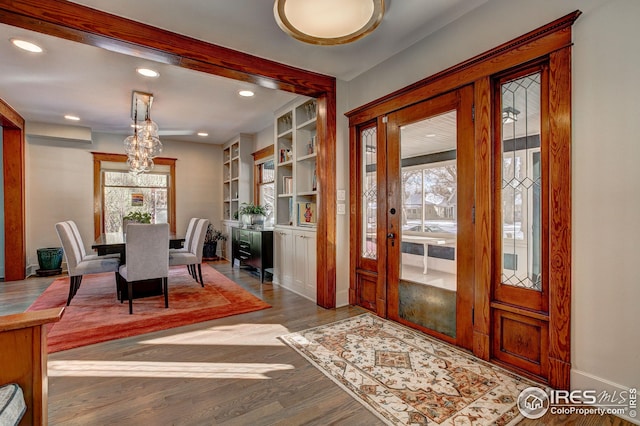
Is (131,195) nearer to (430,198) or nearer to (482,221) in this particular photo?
(430,198)

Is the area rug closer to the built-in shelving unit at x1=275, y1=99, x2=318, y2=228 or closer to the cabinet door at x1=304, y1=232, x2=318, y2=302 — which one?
the cabinet door at x1=304, y1=232, x2=318, y2=302

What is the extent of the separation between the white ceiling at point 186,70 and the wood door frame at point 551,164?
1.65ft

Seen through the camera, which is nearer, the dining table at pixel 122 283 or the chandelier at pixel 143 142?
the dining table at pixel 122 283

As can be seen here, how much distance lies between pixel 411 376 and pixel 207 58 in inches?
121

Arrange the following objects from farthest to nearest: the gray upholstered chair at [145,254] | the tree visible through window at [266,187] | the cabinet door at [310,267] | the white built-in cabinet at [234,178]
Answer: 1. the white built-in cabinet at [234,178]
2. the tree visible through window at [266,187]
3. the cabinet door at [310,267]
4. the gray upholstered chair at [145,254]

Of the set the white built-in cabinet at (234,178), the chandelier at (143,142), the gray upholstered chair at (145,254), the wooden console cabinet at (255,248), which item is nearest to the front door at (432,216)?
the wooden console cabinet at (255,248)

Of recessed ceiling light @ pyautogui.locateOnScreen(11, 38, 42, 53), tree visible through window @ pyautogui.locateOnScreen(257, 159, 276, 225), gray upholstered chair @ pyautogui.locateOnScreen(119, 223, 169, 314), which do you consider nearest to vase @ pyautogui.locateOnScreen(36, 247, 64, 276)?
gray upholstered chair @ pyautogui.locateOnScreen(119, 223, 169, 314)

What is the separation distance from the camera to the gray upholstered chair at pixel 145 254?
11.1 ft

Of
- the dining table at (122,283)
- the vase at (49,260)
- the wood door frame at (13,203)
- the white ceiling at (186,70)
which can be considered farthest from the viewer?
the vase at (49,260)

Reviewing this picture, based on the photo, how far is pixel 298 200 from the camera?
432 cm

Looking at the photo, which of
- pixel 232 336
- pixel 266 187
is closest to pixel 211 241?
pixel 266 187

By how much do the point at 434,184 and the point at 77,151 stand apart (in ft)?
21.8

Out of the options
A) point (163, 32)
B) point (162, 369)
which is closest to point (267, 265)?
point (162, 369)

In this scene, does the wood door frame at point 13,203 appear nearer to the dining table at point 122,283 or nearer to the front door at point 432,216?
the dining table at point 122,283
